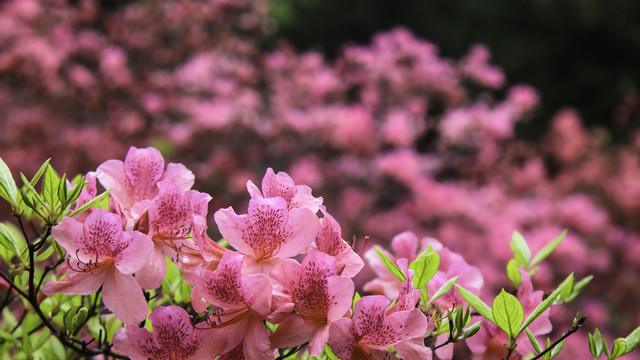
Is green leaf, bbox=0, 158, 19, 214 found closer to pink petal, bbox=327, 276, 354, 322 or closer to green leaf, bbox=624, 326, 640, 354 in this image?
pink petal, bbox=327, 276, 354, 322

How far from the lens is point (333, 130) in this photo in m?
3.19

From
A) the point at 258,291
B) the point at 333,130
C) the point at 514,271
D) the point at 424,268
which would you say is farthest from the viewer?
the point at 333,130

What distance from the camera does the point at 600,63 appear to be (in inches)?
228

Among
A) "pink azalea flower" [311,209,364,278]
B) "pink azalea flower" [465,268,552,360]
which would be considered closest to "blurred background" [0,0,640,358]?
"pink azalea flower" [465,268,552,360]

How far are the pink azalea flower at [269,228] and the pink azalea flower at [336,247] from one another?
2 centimetres

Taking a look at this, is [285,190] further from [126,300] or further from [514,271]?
[514,271]

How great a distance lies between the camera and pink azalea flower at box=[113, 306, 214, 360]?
1.57 ft

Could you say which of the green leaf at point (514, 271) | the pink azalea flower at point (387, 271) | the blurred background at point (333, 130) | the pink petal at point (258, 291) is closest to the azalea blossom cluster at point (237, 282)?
the pink petal at point (258, 291)

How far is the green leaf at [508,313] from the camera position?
0.52m

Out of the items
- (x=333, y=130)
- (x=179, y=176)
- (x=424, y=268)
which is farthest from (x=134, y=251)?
(x=333, y=130)

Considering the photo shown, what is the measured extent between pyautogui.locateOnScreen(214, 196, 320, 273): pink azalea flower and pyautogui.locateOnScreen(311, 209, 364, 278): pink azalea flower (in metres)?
0.02

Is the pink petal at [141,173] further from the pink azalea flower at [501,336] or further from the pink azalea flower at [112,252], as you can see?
the pink azalea flower at [501,336]

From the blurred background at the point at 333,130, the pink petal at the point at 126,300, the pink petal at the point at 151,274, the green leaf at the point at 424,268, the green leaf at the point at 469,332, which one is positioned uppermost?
the blurred background at the point at 333,130

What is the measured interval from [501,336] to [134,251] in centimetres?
37
